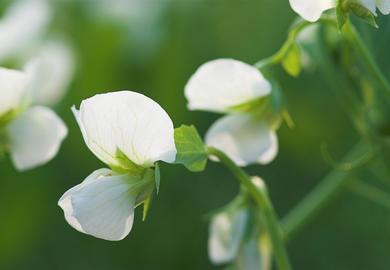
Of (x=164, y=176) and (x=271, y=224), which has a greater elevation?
(x=271, y=224)

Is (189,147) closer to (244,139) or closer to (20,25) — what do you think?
(244,139)

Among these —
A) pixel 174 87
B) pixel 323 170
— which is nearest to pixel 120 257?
pixel 174 87

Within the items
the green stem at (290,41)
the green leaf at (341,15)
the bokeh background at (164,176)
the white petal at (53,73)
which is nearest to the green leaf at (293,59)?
the green stem at (290,41)

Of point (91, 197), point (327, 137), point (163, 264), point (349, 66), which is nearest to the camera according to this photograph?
point (91, 197)

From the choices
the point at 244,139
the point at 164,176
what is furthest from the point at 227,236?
the point at 164,176

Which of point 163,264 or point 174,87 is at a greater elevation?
point 174,87

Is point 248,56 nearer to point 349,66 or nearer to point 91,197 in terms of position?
point 349,66

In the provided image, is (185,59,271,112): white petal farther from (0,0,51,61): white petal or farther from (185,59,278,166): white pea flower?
(0,0,51,61): white petal
